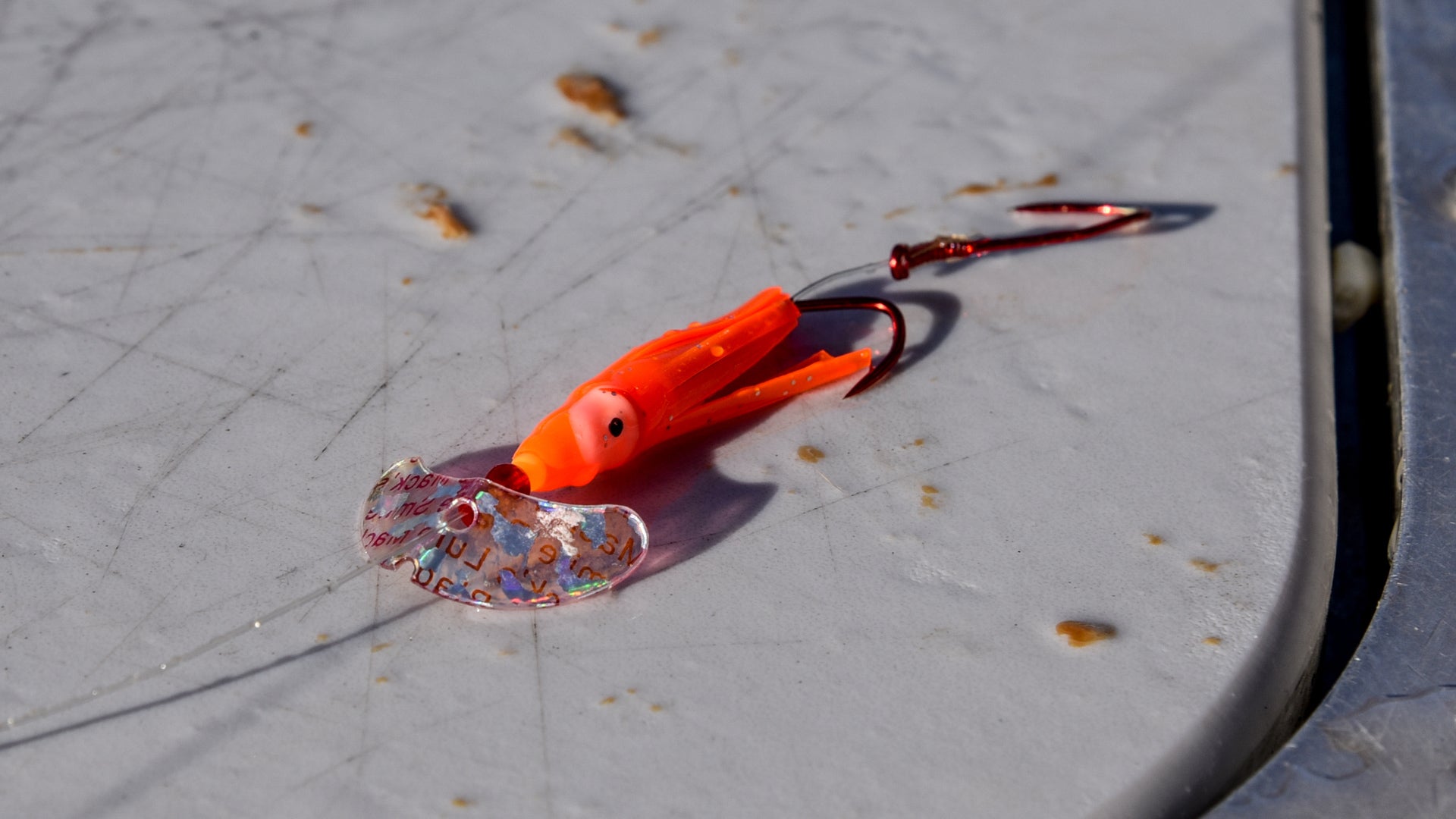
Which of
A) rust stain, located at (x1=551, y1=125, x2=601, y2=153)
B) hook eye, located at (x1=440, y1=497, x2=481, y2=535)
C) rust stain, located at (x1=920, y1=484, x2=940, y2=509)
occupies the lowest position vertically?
hook eye, located at (x1=440, y1=497, x2=481, y2=535)

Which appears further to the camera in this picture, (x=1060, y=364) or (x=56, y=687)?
(x=1060, y=364)

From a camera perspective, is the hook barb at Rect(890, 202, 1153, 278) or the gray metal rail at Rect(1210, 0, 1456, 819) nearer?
the gray metal rail at Rect(1210, 0, 1456, 819)

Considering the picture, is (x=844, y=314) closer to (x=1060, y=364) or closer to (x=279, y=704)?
(x=1060, y=364)

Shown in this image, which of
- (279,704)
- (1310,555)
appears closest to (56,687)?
(279,704)

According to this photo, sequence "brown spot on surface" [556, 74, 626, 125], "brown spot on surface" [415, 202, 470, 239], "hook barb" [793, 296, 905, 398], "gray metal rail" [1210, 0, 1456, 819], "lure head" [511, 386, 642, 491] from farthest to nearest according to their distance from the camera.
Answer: "brown spot on surface" [556, 74, 626, 125]
"brown spot on surface" [415, 202, 470, 239]
"hook barb" [793, 296, 905, 398]
"lure head" [511, 386, 642, 491]
"gray metal rail" [1210, 0, 1456, 819]

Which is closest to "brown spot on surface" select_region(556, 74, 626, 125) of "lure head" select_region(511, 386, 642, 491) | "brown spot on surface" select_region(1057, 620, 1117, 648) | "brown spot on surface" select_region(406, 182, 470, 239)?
"brown spot on surface" select_region(406, 182, 470, 239)

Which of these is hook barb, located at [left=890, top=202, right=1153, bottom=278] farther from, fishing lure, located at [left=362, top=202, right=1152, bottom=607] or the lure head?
the lure head

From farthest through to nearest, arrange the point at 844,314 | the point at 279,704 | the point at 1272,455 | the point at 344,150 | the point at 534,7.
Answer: the point at 534,7, the point at 344,150, the point at 844,314, the point at 1272,455, the point at 279,704

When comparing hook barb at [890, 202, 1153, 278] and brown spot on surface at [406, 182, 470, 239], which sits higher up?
hook barb at [890, 202, 1153, 278]

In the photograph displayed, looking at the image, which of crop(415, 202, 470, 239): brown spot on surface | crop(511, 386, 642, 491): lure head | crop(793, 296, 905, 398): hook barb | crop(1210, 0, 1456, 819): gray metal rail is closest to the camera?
crop(1210, 0, 1456, 819): gray metal rail
